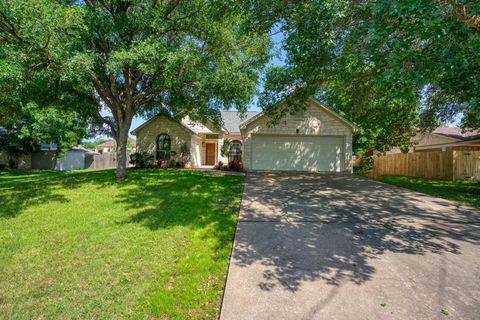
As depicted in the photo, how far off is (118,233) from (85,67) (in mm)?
5658

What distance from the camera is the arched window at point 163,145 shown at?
752 inches

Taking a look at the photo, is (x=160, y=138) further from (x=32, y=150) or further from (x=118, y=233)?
(x=118, y=233)

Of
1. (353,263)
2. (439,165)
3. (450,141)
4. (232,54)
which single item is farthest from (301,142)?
(450,141)

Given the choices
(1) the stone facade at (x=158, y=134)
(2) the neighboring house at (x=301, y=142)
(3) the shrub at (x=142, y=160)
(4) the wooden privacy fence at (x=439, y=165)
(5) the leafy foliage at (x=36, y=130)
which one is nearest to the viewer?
(4) the wooden privacy fence at (x=439, y=165)

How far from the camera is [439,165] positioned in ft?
49.7

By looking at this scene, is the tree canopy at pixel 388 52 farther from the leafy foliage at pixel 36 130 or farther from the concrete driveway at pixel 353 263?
the leafy foliage at pixel 36 130

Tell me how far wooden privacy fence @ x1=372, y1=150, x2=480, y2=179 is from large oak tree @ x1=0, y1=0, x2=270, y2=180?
1179cm

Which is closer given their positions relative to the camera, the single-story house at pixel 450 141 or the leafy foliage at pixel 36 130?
the single-story house at pixel 450 141

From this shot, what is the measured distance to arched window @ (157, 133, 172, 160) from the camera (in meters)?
19.1

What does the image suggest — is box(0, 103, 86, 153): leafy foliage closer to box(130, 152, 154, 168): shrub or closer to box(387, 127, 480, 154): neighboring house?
box(130, 152, 154, 168): shrub

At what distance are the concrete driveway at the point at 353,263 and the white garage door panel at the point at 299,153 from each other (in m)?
8.11

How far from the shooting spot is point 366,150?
21.9 m

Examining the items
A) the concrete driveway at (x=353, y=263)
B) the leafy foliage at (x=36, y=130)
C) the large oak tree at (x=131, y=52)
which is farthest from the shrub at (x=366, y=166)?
the leafy foliage at (x=36, y=130)

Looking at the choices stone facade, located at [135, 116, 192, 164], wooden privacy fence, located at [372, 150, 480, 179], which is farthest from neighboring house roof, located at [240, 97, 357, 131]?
stone facade, located at [135, 116, 192, 164]
